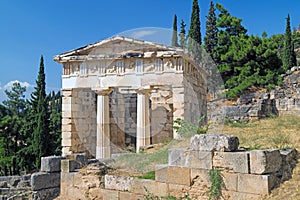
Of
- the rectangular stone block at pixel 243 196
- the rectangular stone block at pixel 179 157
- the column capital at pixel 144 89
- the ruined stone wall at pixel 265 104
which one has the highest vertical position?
the column capital at pixel 144 89

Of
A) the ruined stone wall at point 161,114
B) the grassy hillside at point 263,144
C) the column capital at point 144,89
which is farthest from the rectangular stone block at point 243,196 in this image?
the ruined stone wall at point 161,114

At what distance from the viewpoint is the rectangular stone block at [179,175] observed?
6609 mm

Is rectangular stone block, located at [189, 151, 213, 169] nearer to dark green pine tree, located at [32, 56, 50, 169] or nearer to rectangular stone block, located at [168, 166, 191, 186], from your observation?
rectangular stone block, located at [168, 166, 191, 186]

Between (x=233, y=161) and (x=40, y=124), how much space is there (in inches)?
806

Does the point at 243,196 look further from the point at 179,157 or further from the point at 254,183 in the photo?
the point at 179,157

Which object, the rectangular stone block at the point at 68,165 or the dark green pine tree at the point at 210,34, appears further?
the dark green pine tree at the point at 210,34

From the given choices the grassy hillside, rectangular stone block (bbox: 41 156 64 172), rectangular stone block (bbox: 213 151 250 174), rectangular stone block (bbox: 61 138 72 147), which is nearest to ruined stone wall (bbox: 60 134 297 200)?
rectangular stone block (bbox: 213 151 250 174)

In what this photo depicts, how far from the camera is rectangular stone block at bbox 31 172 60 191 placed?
973cm

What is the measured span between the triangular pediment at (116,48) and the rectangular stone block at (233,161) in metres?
10.6

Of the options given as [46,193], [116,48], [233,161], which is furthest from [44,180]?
[116,48]

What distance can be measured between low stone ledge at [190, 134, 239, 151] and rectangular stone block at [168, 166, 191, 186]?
0.52 m

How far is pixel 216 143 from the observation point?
630 centimetres

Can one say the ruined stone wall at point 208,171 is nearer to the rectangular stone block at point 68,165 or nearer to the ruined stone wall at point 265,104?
the rectangular stone block at point 68,165

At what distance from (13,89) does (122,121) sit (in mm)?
31814
